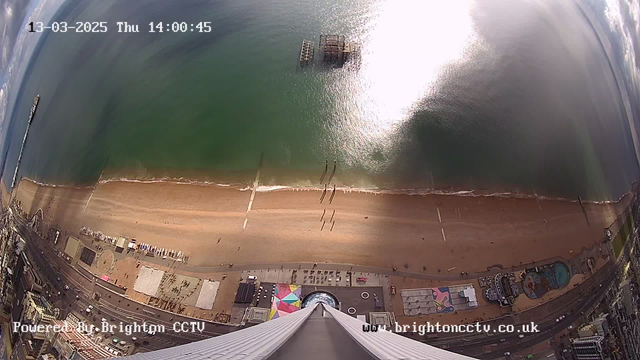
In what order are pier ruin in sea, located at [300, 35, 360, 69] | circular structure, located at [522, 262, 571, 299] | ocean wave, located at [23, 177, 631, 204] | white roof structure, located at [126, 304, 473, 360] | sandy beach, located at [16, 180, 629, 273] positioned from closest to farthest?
white roof structure, located at [126, 304, 473, 360] → circular structure, located at [522, 262, 571, 299] → sandy beach, located at [16, 180, 629, 273] → ocean wave, located at [23, 177, 631, 204] → pier ruin in sea, located at [300, 35, 360, 69]

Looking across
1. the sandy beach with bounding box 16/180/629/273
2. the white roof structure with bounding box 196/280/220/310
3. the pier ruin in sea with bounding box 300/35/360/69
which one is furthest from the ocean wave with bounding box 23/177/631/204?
the pier ruin in sea with bounding box 300/35/360/69

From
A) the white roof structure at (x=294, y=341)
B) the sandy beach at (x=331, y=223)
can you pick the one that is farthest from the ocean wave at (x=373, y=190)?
the white roof structure at (x=294, y=341)

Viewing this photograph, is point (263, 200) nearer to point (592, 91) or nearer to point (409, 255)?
point (409, 255)

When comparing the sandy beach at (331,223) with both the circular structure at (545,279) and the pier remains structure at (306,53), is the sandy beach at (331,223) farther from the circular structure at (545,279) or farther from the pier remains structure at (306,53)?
the pier remains structure at (306,53)

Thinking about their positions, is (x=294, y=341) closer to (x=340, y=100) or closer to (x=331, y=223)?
(x=331, y=223)

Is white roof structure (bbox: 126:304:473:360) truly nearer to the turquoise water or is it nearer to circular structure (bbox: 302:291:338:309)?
circular structure (bbox: 302:291:338:309)

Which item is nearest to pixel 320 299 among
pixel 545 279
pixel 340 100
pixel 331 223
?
pixel 331 223

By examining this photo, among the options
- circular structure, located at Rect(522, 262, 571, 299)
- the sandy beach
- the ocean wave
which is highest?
the ocean wave
